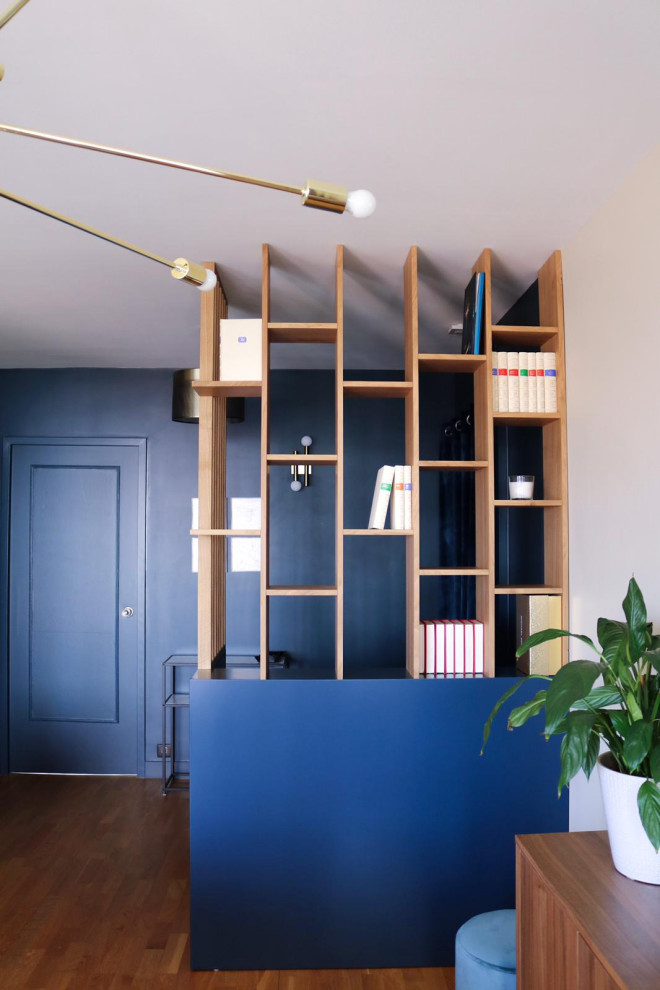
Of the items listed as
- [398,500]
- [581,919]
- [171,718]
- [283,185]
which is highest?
[283,185]

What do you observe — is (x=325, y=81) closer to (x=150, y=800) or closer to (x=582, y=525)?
(x=582, y=525)

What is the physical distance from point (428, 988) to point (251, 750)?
1020 millimetres

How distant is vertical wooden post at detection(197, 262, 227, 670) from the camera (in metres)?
2.90

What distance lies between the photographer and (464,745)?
9.00 ft

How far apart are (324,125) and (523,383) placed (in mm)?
1322

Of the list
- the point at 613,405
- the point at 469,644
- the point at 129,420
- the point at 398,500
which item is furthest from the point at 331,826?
the point at 129,420

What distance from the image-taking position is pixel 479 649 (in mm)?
2889

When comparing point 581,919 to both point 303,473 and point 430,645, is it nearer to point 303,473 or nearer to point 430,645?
point 430,645

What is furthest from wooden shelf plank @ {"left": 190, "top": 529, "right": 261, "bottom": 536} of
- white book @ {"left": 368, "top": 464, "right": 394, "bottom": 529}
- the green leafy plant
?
the green leafy plant

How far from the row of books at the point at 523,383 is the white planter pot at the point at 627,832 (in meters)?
1.53

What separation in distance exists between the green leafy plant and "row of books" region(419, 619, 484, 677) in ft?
3.18

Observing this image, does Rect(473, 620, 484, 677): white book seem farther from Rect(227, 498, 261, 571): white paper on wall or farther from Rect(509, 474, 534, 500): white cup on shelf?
Rect(227, 498, 261, 571): white paper on wall

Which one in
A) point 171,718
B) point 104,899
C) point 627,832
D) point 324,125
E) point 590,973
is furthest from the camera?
point 171,718

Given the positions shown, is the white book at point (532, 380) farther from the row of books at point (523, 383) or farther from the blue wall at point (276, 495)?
the blue wall at point (276, 495)
